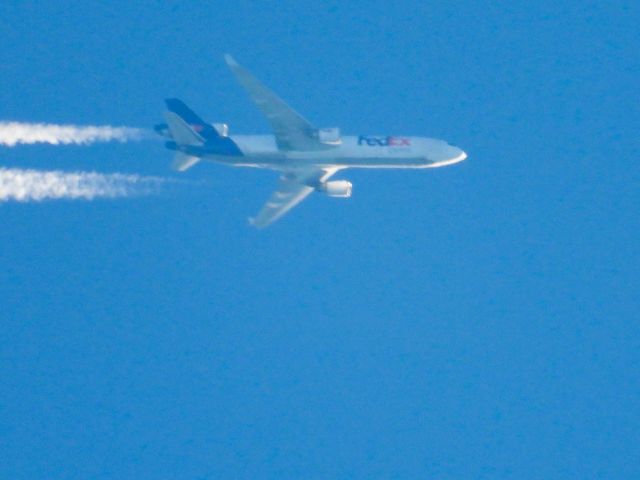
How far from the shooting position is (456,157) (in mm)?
96438

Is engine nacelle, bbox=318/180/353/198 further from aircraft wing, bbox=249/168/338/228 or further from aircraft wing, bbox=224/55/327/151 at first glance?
aircraft wing, bbox=224/55/327/151

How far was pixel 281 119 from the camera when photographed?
304ft

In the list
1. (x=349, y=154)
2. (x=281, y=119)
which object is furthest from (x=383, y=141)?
(x=281, y=119)

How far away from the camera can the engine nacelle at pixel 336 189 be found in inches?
3780

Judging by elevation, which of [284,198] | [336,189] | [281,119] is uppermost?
[281,119]

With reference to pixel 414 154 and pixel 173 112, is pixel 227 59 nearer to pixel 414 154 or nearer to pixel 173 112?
pixel 173 112

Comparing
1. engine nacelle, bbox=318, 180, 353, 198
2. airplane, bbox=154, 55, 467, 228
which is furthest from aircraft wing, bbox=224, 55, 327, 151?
engine nacelle, bbox=318, 180, 353, 198

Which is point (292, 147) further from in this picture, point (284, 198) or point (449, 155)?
point (449, 155)

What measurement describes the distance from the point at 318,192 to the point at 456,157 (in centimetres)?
785

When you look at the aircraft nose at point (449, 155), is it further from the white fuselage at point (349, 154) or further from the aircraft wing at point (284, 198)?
the aircraft wing at point (284, 198)

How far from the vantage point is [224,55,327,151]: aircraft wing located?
91312mm

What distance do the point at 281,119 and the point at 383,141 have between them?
6000mm

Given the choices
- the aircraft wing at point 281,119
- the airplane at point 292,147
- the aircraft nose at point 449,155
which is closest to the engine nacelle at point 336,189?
the airplane at point 292,147

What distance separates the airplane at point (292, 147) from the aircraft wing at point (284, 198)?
0.53 m
